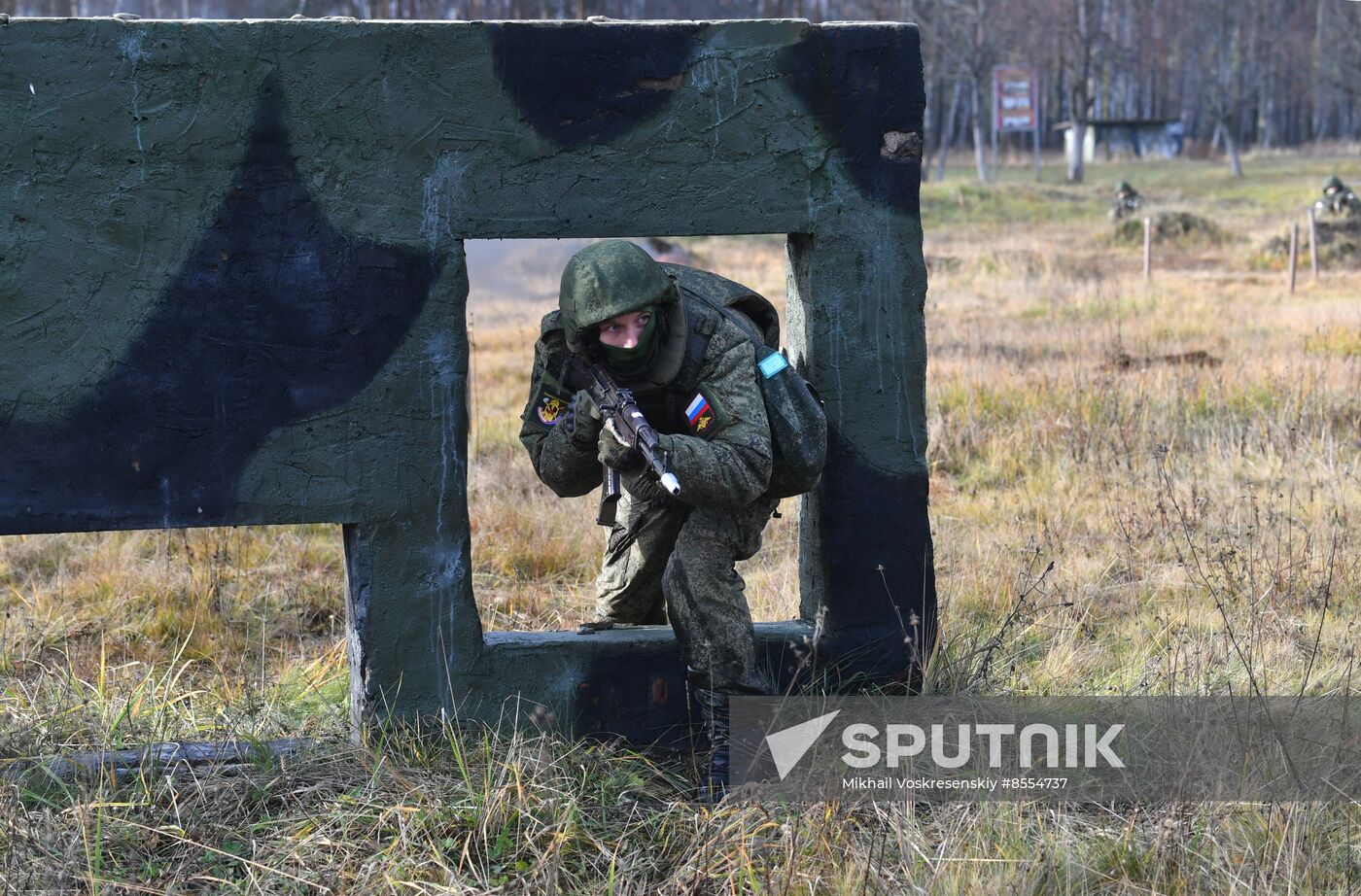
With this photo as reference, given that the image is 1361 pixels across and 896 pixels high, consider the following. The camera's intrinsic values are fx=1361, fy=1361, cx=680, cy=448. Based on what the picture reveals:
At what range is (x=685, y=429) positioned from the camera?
3.82 metres

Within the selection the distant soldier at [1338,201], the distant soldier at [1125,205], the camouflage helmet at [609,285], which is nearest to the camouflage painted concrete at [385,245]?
the camouflage helmet at [609,285]

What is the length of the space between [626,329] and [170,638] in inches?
109

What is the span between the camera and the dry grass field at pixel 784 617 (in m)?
3.15

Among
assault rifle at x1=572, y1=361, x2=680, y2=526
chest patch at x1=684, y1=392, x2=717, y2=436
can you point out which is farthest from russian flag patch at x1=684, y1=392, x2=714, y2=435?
assault rifle at x1=572, y1=361, x2=680, y2=526

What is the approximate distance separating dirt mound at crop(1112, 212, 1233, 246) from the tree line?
56.7 ft

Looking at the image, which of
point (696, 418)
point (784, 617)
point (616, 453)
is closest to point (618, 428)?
point (616, 453)

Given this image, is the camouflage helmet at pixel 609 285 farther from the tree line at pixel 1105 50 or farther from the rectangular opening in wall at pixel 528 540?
the tree line at pixel 1105 50

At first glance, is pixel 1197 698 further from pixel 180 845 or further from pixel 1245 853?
pixel 180 845

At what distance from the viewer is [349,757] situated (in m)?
3.65

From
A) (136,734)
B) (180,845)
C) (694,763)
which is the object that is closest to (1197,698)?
(694,763)

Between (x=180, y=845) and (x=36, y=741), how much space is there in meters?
0.67

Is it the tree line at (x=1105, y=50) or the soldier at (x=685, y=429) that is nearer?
the soldier at (x=685, y=429)

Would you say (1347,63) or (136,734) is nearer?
(136,734)

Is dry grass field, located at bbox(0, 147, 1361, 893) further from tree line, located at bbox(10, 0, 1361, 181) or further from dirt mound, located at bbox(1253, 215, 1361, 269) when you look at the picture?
tree line, located at bbox(10, 0, 1361, 181)
